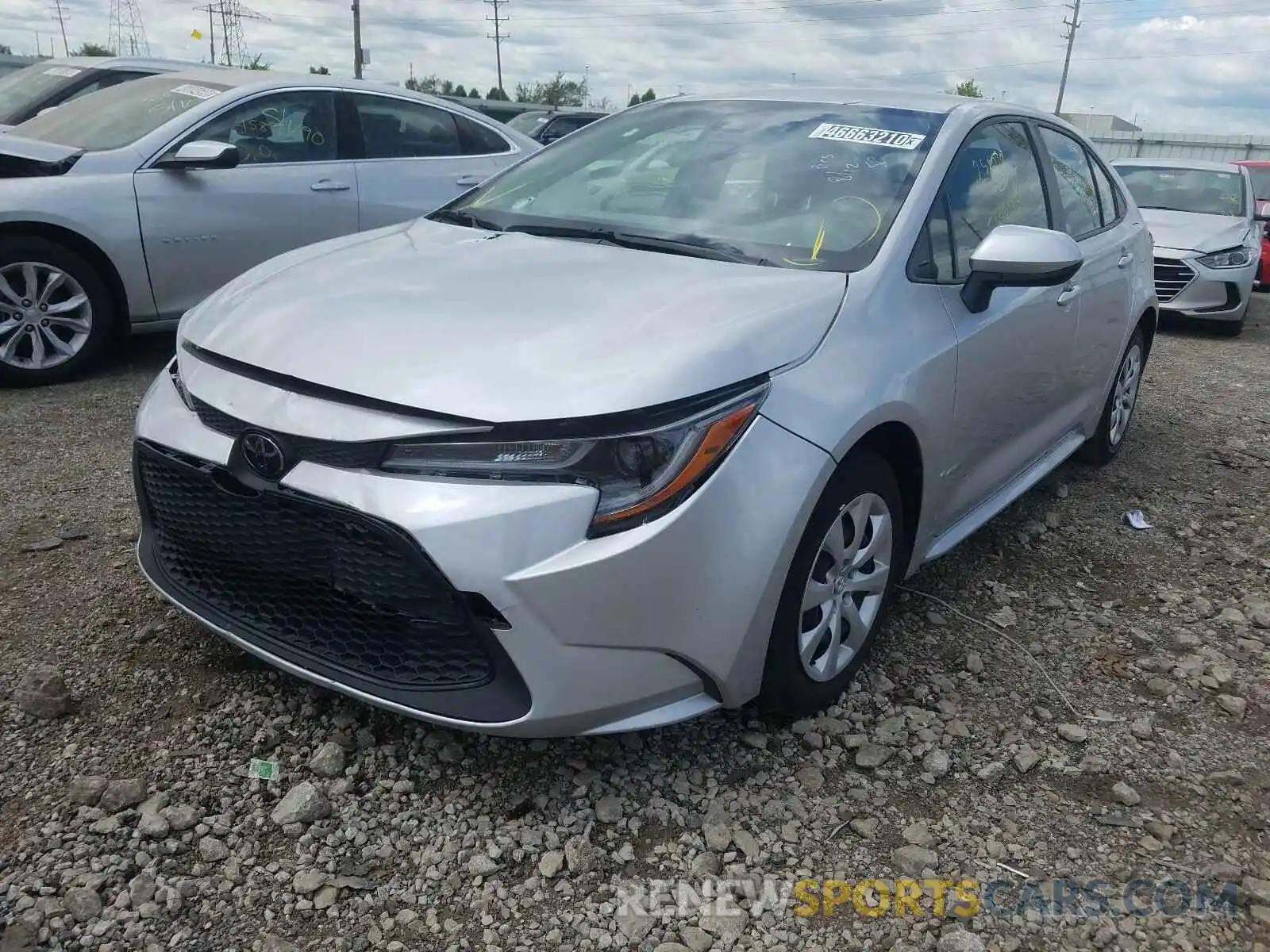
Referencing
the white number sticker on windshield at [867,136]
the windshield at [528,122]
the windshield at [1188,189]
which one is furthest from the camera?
the windshield at [528,122]

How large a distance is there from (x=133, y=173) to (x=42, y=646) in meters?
3.13

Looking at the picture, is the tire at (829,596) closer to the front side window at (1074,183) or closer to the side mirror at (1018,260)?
the side mirror at (1018,260)

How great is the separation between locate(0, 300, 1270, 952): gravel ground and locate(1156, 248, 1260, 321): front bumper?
235 inches

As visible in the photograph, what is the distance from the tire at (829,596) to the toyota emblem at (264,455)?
43.4 inches

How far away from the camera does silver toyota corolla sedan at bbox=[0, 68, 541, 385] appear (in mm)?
4891

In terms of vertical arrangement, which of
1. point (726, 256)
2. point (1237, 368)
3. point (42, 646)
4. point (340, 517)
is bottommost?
point (1237, 368)

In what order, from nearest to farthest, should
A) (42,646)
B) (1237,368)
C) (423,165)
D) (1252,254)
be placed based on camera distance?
(42,646)
(423,165)
(1237,368)
(1252,254)

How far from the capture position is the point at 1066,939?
6.79 feet

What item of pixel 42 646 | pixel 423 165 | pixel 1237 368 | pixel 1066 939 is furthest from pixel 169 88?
pixel 1237 368

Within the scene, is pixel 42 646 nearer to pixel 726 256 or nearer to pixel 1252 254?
pixel 726 256

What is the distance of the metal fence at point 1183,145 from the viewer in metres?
28.0

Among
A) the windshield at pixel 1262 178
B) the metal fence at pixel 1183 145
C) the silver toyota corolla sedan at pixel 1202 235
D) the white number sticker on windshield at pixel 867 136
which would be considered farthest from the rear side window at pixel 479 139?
the metal fence at pixel 1183 145

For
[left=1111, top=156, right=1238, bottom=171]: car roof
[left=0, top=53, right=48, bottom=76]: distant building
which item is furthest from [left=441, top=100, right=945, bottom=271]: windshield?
[left=0, top=53, right=48, bottom=76]: distant building

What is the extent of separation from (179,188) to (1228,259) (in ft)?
26.0
